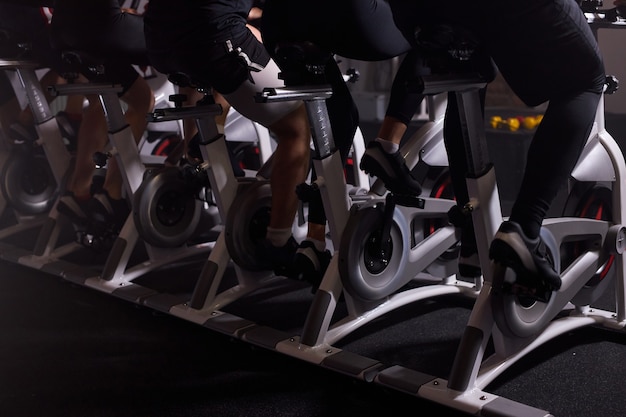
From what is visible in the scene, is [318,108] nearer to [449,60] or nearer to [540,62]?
[449,60]

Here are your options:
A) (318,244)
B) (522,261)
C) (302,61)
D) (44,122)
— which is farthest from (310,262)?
(44,122)

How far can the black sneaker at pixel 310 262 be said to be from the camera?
2.28 metres

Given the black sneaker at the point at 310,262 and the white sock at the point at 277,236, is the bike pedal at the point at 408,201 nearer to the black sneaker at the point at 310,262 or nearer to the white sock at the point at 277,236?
the black sneaker at the point at 310,262

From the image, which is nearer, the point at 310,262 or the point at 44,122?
the point at 310,262

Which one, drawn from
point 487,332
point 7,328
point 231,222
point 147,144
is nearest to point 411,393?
point 487,332

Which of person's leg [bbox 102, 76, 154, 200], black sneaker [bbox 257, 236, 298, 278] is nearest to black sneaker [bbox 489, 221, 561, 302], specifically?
black sneaker [bbox 257, 236, 298, 278]

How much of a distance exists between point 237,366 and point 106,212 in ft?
3.51

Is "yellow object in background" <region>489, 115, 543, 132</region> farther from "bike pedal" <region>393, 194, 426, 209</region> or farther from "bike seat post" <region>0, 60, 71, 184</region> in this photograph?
"bike seat post" <region>0, 60, 71, 184</region>

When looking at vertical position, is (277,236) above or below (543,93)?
below

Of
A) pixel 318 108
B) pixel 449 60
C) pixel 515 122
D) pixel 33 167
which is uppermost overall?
pixel 449 60

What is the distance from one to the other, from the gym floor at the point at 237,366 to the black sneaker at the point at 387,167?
51cm

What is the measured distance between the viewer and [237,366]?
229cm

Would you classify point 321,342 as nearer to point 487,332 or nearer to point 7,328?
point 487,332

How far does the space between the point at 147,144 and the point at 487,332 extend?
2.63 m
